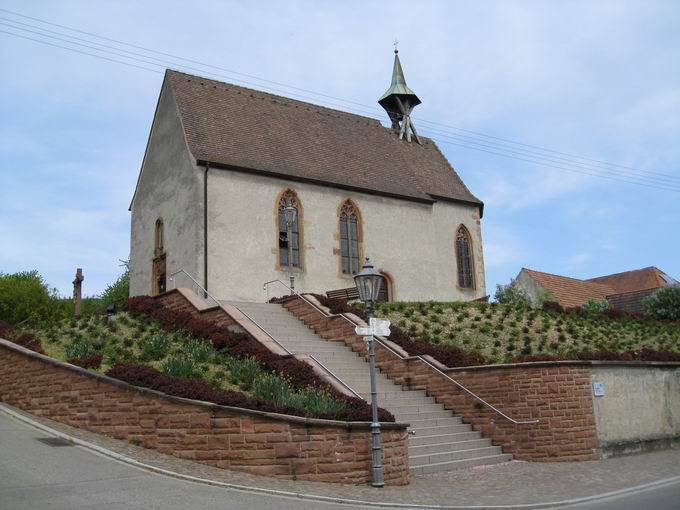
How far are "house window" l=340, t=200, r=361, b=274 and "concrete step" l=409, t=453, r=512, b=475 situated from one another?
14580mm

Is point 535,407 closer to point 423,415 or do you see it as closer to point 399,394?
point 423,415

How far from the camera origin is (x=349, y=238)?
95.1 ft

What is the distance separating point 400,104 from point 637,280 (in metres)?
28.6

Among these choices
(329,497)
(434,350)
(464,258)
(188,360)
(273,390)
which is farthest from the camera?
(464,258)

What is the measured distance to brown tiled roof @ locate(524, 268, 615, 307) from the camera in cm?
4141

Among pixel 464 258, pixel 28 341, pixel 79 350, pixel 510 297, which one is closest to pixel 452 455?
pixel 79 350

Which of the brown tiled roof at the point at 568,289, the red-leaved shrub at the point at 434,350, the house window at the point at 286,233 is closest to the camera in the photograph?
the red-leaved shrub at the point at 434,350

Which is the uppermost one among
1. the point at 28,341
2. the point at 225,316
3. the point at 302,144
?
the point at 302,144

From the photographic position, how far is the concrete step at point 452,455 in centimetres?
1323

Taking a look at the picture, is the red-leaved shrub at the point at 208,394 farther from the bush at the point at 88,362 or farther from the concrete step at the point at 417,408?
the concrete step at the point at 417,408

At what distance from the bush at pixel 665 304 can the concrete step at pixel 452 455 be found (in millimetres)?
16704

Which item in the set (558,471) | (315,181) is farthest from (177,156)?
(558,471)

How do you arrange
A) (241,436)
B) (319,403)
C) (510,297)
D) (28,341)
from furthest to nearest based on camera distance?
(510,297) < (28,341) < (319,403) < (241,436)

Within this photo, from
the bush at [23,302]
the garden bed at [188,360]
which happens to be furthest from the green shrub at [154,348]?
the bush at [23,302]
